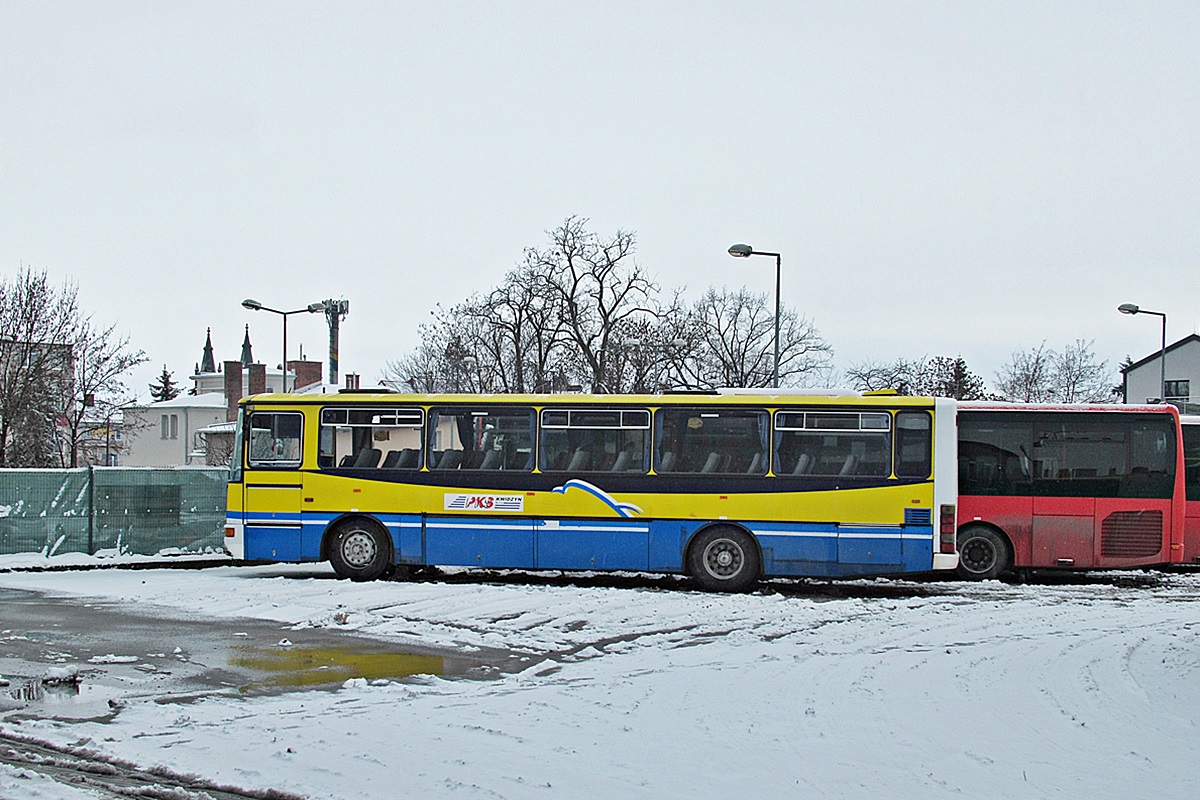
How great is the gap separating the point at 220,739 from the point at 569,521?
9.81 meters

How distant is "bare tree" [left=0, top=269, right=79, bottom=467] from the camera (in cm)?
3625

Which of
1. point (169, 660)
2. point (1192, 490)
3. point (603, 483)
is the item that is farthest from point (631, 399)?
point (1192, 490)

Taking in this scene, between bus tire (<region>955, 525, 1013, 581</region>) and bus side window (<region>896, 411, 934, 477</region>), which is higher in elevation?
bus side window (<region>896, 411, 934, 477</region>)

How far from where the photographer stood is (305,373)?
73.4 meters

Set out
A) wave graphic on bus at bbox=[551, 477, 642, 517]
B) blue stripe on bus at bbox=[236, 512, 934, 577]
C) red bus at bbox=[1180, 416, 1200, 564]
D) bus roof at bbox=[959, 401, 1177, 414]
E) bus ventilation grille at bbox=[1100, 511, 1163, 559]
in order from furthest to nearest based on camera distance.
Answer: red bus at bbox=[1180, 416, 1200, 564], bus roof at bbox=[959, 401, 1177, 414], bus ventilation grille at bbox=[1100, 511, 1163, 559], wave graphic on bus at bbox=[551, 477, 642, 517], blue stripe on bus at bbox=[236, 512, 934, 577]

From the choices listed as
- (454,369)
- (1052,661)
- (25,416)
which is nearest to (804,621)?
(1052,661)

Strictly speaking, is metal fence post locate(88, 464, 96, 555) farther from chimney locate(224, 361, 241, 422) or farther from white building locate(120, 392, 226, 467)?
white building locate(120, 392, 226, 467)

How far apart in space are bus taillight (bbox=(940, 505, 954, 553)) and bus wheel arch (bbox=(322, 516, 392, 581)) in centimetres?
825

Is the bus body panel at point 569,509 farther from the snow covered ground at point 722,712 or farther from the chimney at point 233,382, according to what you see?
the chimney at point 233,382

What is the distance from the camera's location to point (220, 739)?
7824 millimetres

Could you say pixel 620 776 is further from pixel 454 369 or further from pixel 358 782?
pixel 454 369

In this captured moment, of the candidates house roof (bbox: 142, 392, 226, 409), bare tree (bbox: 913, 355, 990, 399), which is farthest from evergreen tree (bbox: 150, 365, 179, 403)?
bare tree (bbox: 913, 355, 990, 399)

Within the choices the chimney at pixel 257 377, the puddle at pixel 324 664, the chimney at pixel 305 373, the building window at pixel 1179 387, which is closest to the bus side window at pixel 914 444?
the puddle at pixel 324 664

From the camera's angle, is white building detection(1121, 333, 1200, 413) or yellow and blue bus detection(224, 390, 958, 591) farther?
white building detection(1121, 333, 1200, 413)
